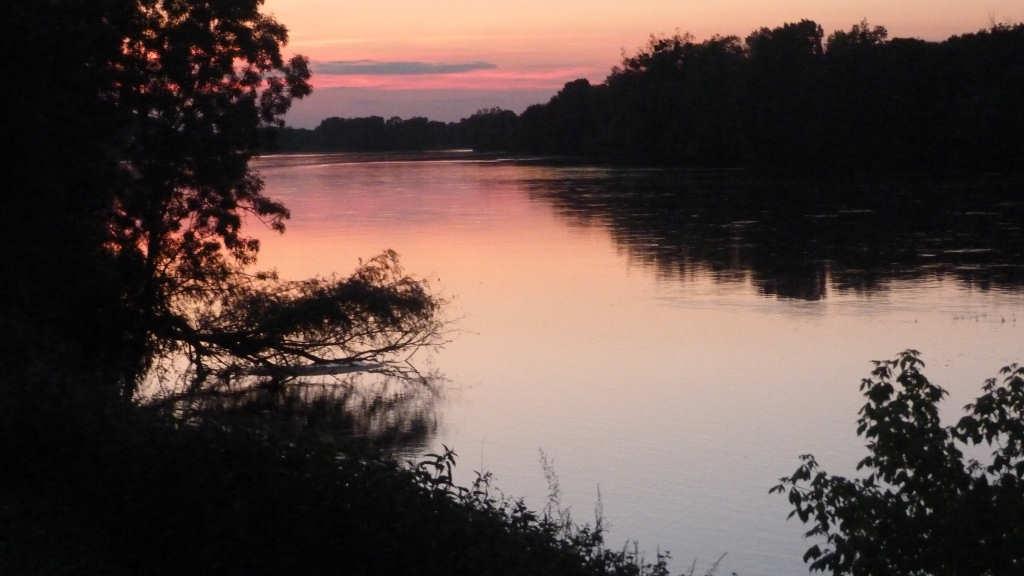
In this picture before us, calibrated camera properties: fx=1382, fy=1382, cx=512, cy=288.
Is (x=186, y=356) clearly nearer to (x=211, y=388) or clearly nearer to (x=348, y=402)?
(x=211, y=388)

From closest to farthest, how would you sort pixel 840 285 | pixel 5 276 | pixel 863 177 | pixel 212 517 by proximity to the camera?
pixel 212 517 → pixel 5 276 → pixel 840 285 → pixel 863 177

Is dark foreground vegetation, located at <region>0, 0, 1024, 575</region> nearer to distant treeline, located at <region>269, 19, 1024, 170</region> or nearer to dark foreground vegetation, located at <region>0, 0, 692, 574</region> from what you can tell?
dark foreground vegetation, located at <region>0, 0, 692, 574</region>

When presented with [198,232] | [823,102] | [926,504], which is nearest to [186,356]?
[198,232]

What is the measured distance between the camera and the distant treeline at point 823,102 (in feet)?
311

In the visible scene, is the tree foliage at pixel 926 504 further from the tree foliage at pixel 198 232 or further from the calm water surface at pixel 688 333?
the tree foliage at pixel 198 232

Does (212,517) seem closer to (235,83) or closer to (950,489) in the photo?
(950,489)

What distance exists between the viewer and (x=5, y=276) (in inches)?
692

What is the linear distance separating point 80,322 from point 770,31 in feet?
379

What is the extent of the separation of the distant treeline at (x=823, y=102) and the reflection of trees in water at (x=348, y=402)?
7566 centimetres

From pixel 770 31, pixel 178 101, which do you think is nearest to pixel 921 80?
pixel 770 31

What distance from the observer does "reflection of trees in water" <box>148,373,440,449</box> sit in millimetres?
21469

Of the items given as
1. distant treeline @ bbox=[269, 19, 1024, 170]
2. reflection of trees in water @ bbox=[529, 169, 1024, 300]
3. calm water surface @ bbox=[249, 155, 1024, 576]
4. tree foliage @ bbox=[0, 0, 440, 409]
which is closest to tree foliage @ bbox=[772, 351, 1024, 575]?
calm water surface @ bbox=[249, 155, 1024, 576]

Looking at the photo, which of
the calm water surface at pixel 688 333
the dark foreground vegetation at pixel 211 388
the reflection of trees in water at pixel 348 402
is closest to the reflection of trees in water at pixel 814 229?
the calm water surface at pixel 688 333

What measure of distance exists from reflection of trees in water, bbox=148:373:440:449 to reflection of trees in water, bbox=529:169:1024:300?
12.8 metres
